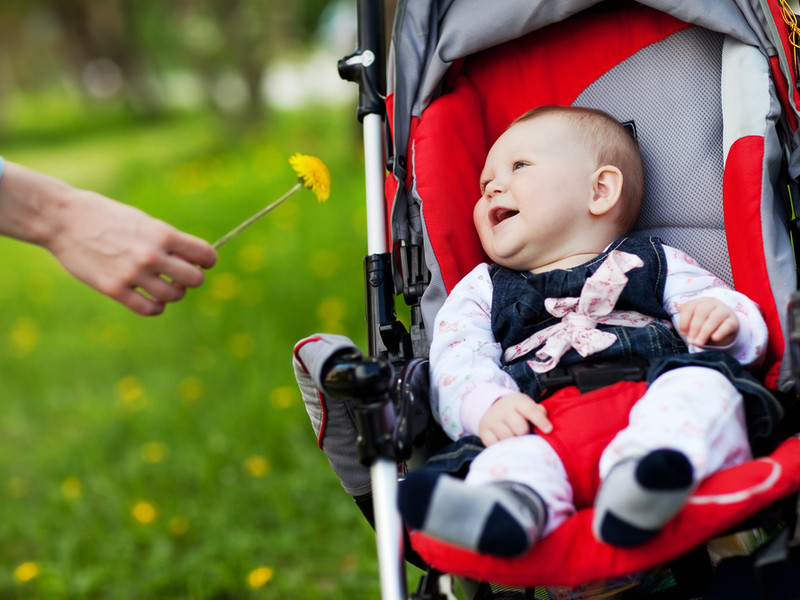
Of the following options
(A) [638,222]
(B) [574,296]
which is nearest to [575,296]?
(B) [574,296]

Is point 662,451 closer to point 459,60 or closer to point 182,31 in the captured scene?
point 459,60

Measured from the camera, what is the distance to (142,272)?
161 centimetres

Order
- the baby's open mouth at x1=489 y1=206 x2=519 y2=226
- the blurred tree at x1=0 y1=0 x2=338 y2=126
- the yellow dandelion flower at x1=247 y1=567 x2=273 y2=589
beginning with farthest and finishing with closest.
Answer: the blurred tree at x1=0 y1=0 x2=338 y2=126
the yellow dandelion flower at x1=247 y1=567 x2=273 y2=589
the baby's open mouth at x1=489 y1=206 x2=519 y2=226

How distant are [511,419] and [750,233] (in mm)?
630

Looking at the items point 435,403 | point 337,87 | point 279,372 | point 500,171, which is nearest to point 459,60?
point 500,171

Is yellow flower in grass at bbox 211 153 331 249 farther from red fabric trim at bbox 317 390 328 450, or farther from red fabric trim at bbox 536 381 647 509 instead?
red fabric trim at bbox 536 381 647 509

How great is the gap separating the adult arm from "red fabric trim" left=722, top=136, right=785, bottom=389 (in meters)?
1.10

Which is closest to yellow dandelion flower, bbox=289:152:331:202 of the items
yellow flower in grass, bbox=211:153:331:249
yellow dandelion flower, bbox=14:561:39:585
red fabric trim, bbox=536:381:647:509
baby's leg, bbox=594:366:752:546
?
Result: yellow flower in grass, bbox=211:153:331:249

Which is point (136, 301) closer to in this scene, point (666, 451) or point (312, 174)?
point (312, 174)

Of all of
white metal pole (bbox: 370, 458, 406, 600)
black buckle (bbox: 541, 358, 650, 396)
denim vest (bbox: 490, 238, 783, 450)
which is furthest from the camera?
denim vest (bbox: 490, 238, 783, 450)

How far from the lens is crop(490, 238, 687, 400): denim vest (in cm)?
146

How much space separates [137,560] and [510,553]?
1750 mm

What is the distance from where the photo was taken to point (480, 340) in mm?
1537

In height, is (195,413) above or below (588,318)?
below
